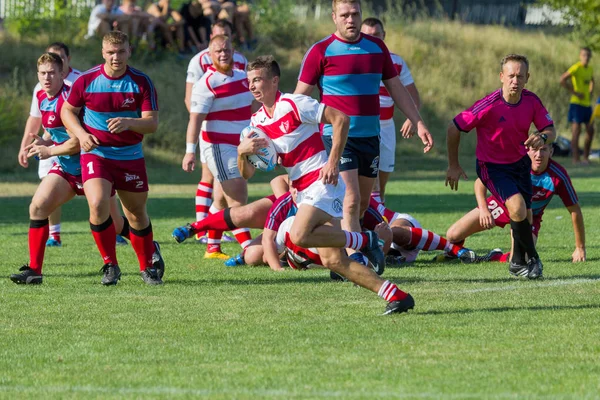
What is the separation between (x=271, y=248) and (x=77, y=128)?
2.16 m

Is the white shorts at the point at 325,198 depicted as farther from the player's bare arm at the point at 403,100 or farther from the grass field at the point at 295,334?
the player's bare arm at the point at 403,100

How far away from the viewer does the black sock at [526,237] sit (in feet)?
29.5

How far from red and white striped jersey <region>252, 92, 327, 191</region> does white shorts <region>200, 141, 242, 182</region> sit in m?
3.33

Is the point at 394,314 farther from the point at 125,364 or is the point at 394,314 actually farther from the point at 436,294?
the point at 125,364

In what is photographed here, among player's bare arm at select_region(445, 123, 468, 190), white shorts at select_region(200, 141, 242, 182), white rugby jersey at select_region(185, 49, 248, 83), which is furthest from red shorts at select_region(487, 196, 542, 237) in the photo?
white rugby jersey at select_region(185, 49, 248, 83)

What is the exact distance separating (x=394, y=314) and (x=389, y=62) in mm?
2668

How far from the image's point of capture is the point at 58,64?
33.1 feet

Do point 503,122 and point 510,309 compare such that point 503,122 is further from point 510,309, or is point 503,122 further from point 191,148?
point 191,148

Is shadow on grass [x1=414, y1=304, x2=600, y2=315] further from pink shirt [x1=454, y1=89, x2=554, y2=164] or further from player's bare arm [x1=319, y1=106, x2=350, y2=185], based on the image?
pink shirt [x1=454, y1=89, x2=554, y2=164]

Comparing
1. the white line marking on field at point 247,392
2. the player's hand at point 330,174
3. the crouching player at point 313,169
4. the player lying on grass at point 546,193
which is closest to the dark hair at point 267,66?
the crouching player at point 313,169

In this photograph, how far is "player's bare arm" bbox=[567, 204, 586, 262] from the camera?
10.0 meters

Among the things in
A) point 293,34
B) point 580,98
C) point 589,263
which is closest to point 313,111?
point 589,263

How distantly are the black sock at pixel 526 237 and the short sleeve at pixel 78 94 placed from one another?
347 cm

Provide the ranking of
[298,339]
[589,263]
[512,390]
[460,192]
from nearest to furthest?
1. [512,390]
2. [298,339]
3. [589,263]
4. [460,192]
